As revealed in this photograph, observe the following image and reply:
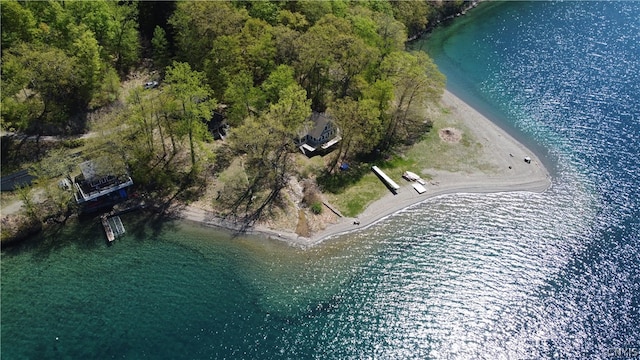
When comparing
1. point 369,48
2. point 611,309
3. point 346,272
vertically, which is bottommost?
point 611,309

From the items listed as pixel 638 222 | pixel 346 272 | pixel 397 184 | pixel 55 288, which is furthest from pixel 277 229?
pixel 638 222

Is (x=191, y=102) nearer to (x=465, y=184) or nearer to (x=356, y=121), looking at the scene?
(x=356, y=121)

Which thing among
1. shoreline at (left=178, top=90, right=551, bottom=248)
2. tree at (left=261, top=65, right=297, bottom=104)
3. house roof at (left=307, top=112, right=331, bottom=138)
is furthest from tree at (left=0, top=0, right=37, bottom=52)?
house roof at (left=307, top=112, right=331, bottom=138)

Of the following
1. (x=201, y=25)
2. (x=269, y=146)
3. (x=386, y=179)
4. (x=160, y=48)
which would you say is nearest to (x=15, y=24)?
(x=160, y=48)

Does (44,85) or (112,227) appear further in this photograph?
(44,85)

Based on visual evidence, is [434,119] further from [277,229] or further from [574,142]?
[277,229]

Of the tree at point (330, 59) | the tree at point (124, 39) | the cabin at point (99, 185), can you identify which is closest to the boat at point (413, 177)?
the tree at point (330, 59)
